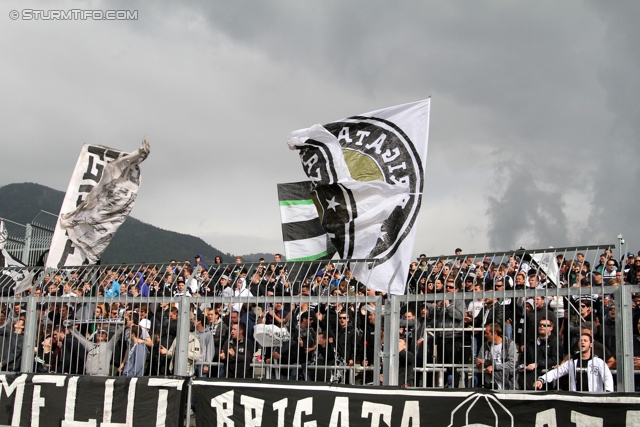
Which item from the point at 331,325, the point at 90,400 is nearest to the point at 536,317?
the point at 331,325

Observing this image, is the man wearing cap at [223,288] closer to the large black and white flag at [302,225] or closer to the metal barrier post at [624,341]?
the large black and white flag at [302,225]

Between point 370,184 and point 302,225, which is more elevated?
point 370,184

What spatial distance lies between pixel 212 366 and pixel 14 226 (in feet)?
51.5

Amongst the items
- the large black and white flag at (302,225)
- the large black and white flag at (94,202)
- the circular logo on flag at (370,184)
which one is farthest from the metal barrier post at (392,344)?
the large black and white flag at (94,202)

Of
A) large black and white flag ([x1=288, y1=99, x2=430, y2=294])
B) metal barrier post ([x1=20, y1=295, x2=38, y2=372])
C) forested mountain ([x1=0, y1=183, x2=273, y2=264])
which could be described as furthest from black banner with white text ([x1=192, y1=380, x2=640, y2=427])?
forested mountain ([x1=0, y1=183, x2=273, y2=264])

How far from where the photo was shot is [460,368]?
8.86 metres

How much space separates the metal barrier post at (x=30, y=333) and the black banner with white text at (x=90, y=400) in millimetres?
367

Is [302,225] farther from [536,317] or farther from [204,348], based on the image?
[536,317]

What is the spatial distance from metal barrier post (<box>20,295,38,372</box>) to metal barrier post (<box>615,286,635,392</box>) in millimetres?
8586

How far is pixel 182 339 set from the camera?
408 inches

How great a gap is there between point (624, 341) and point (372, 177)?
13.7 feet

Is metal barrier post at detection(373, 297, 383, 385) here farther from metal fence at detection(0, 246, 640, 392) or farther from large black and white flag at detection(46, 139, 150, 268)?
large black and white flag at detection(46, 139, 150, 268)

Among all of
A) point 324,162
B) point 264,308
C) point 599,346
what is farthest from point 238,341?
point 599,346

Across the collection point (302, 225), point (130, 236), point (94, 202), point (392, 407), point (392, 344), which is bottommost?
point (392, 407)
